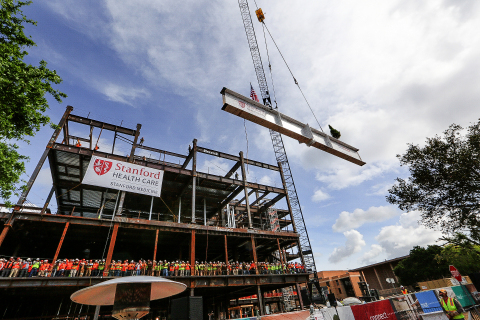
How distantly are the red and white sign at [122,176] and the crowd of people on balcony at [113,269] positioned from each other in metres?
6.30

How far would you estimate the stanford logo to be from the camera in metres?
20.3

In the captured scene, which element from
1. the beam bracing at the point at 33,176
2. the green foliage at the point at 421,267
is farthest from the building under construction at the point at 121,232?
the green foliage at the point at 421,267

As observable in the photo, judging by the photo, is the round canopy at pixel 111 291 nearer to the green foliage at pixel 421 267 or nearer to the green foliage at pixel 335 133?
the green foliage at pixel 335 133

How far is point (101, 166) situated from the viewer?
2062 cm

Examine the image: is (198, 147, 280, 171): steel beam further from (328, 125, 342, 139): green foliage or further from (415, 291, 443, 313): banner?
(415, 291, 443, 313): banner

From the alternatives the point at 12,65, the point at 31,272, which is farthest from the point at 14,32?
the point at 31,272

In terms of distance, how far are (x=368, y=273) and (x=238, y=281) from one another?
48.2 m

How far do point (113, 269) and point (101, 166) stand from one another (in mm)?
8987

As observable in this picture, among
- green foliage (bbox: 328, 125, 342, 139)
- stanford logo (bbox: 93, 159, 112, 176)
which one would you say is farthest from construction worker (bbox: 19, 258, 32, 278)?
green foliage (bbox: 328, 125, 342, 139)

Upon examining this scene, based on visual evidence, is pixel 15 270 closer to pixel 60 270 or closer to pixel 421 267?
pixel 60 270

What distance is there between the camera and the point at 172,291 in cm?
438

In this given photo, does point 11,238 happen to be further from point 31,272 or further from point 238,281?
point 238,281

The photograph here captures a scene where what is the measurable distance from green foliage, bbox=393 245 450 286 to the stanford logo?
169 ft

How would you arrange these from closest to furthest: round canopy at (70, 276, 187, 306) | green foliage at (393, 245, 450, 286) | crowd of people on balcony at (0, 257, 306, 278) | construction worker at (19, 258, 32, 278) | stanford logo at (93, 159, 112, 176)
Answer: round canopy at (70, 276, 187, 306), construction worker at (19, 258, 32, 278), crowd of people on balcony at (0, 257, 306, 278), stanford logo at (93, 159, 112, 176), green foliage at (393, 245, 450, 286)
